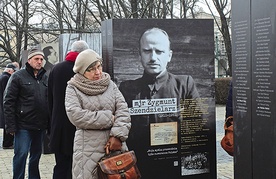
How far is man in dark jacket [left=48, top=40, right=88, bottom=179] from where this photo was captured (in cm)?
572

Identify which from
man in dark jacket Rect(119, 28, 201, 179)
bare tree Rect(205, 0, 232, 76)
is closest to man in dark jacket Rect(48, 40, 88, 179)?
man in dark jacket Rect(119, 28, 201, 179)

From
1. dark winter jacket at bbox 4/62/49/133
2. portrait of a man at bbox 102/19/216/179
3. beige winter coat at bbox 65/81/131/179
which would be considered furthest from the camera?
dark winter jacket at bbox 4/62/49/133

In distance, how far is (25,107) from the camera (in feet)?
21.0

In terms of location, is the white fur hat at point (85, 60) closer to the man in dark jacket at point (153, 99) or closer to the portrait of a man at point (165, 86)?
the portrait of a man at point (165, 86)

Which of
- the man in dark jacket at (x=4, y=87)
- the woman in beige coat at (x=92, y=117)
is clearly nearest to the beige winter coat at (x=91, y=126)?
the woman in beige coat at (x=92, y=117)

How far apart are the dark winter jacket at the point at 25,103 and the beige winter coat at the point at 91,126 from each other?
1711 mm

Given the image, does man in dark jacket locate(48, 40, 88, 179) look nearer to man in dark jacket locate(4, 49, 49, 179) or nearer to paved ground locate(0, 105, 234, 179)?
man in dark jacket locate(4, 49, 49, 179)

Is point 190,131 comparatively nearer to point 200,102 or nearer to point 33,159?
point 200,102

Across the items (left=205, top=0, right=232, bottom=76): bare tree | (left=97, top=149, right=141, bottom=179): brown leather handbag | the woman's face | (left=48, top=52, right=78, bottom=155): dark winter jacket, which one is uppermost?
(left=205, top=0, right=232, bottom=76): bare tree

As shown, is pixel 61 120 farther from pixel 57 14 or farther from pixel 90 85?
pixel 57 14

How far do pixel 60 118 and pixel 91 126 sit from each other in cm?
112

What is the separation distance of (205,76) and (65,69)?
1.87m

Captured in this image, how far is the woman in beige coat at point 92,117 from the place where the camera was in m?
4.71

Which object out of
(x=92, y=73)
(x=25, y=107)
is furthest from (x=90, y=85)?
(x=25, y=107)
